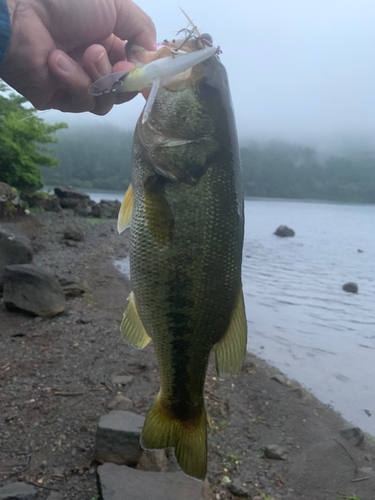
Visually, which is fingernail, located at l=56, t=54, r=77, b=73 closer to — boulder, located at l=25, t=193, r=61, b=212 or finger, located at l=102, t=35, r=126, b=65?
finger, located at l=102, t=35, r=126, b=65

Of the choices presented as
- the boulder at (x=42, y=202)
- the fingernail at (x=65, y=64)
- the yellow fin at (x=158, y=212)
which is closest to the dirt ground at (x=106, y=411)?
the yellow fin at (x=158, y=212)

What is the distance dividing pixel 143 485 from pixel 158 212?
272 cm

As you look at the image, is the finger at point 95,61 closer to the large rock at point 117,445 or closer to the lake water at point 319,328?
the large rock at point 117,445

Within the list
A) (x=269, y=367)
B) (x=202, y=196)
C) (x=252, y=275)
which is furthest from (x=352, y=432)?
(x=252, y=275)

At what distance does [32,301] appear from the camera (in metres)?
7.43

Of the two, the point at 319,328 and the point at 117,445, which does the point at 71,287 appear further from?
the point at 319,328

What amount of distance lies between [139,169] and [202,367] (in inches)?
48.5

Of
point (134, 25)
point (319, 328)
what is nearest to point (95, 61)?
point (134, 25)

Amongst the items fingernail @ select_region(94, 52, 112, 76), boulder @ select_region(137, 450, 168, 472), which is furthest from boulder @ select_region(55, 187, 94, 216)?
fingernail @ select_region(94, 52, 112, 76)

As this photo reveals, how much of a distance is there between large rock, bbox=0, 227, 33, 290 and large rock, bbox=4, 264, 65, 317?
1.28 m

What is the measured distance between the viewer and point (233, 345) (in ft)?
7.50

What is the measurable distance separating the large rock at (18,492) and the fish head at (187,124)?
119 inches

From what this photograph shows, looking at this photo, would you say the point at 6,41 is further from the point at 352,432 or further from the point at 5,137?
the point at 5,137

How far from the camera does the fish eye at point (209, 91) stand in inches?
88.1
